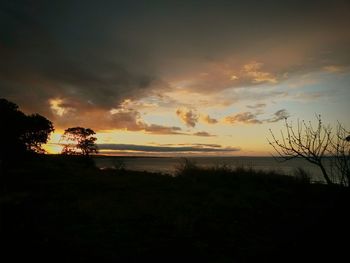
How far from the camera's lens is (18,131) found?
32.6m

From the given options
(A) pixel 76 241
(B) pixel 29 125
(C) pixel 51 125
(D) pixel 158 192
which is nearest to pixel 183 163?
(D) pixel 158 192

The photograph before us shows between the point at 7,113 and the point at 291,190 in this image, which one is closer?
the point at 291,190

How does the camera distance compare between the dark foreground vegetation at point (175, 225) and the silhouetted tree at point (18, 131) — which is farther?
the silhouetted tree at point (18, 131)

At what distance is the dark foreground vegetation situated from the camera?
670 cm

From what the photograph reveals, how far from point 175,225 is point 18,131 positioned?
1139 inches

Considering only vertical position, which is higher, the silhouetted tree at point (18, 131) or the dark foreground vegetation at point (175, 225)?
the silhouetted tree at point (18, 131)

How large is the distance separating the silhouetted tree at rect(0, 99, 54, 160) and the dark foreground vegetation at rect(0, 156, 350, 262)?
15987 millimetres

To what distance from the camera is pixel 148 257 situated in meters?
6.76

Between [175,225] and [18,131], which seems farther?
[18,131]

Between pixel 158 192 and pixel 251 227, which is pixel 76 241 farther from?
pixel 158 192

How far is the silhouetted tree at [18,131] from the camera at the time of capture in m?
29.8

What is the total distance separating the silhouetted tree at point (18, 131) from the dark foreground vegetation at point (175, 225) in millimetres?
15987

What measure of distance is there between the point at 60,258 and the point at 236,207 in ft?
24.5

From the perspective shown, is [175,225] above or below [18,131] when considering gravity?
below
